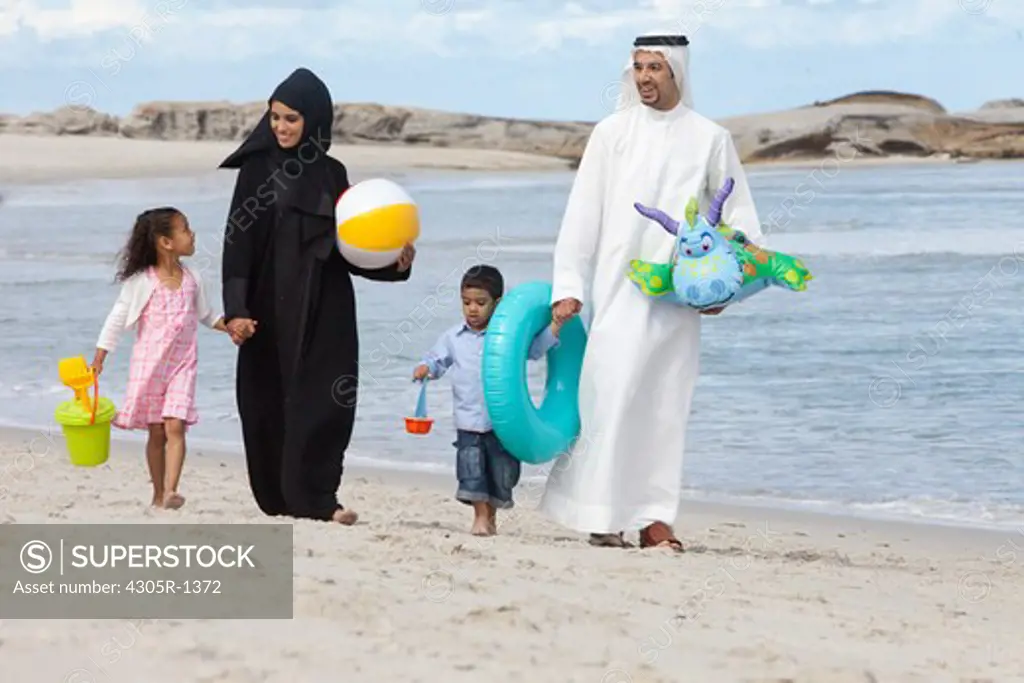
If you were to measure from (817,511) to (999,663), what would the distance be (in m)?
3.38

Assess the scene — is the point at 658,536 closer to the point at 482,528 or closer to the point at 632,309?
the point at 482,528

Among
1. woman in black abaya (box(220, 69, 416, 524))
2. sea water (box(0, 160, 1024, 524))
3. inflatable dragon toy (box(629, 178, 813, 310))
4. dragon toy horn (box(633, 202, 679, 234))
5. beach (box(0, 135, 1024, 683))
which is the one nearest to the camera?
beach (box(0, 135, 1024, 683))

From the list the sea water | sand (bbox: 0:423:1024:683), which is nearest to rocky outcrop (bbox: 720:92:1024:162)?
the sea water

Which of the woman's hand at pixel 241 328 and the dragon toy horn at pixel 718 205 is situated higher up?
the dragon toy horn at pixel 718 205

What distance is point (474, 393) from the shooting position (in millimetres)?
7023

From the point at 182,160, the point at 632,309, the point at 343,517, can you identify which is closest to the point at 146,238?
the point at 343,517

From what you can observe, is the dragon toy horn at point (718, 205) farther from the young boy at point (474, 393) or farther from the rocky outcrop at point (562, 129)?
the rocky outcrop at point (562, 129)

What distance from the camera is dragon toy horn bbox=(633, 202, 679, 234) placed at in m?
6.66

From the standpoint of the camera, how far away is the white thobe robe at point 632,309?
267 inches

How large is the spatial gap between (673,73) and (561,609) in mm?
2167

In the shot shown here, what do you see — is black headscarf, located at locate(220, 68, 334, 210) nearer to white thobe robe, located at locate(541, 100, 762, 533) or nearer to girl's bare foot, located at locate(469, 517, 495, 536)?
white thobe robe, located at locate(541, 100, 762, 533)

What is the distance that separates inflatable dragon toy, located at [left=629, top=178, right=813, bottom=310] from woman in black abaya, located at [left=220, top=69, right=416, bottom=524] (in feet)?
2.81

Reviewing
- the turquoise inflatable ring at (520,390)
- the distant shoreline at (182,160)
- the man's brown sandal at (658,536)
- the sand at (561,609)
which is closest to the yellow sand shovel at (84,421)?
the sand at (561,609)

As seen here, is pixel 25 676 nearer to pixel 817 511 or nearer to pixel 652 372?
pixel 652 372
